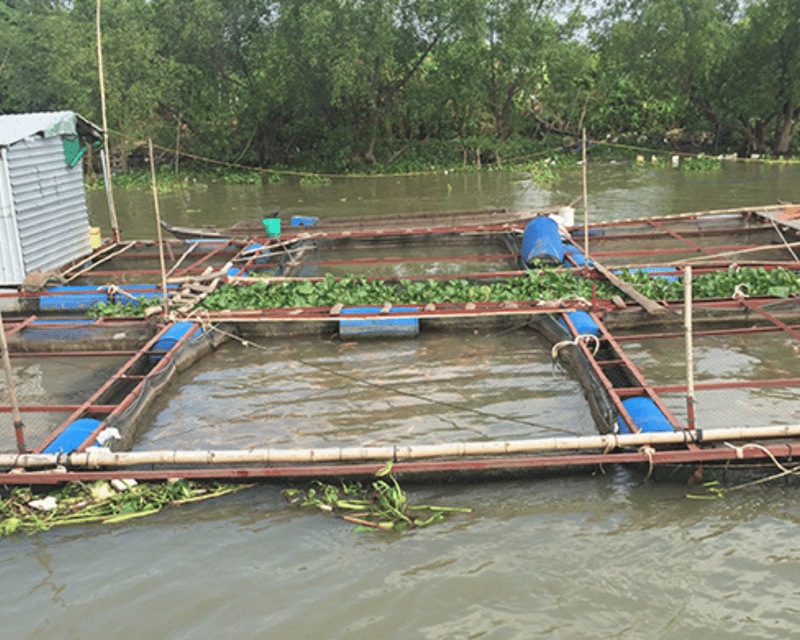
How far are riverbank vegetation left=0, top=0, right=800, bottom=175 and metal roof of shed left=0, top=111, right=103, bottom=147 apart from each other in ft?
27.5

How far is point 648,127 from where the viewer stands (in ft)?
104

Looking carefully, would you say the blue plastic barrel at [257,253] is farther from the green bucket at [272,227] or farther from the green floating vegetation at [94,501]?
the green floating vegetation at [94,501]

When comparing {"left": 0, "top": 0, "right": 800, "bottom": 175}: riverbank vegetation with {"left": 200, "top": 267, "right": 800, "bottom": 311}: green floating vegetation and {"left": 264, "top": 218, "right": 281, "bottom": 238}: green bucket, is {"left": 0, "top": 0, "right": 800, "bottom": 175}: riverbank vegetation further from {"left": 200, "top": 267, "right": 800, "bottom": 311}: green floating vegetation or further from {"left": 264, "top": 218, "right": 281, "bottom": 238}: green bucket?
{"left": 200, "top": 267, "right": 800, "bottom": 311}: green floating vegetation

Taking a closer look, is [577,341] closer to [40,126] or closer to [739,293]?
[739,293]

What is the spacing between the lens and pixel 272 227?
1541 cm

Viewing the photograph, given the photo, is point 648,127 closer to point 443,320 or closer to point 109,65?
point 109,65

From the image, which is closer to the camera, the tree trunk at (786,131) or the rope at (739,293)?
the rope at (739,293)

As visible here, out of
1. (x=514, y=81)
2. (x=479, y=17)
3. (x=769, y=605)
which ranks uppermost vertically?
(x=479, y=17)

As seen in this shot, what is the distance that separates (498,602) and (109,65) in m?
25.5

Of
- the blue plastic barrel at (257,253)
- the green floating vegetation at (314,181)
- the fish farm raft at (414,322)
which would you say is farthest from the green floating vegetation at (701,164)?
the blue plastic barrel at (257,253)

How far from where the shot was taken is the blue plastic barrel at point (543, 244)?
12570 millimetres

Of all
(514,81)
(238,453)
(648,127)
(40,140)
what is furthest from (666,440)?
(648,127)

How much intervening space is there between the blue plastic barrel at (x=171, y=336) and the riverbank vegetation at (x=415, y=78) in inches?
562

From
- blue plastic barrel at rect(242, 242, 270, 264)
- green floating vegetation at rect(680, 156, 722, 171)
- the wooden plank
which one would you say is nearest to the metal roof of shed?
blue plastic barrel at rect(242, 242, 270, 264)
